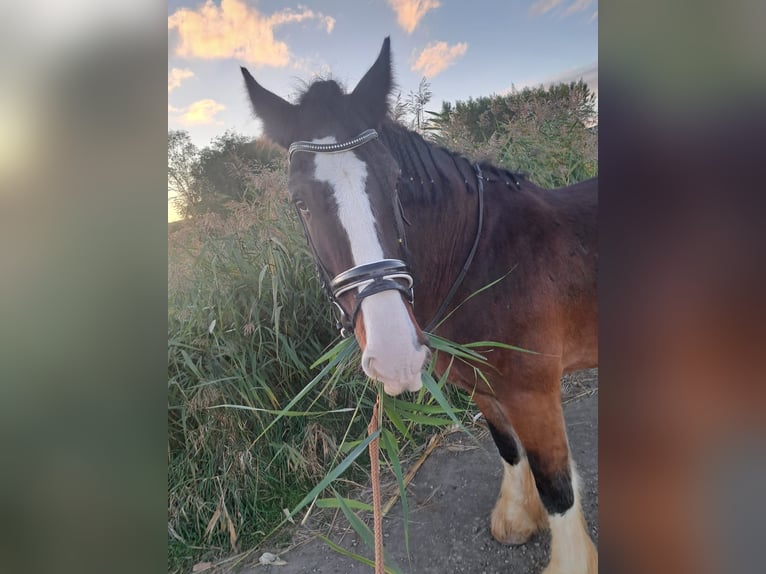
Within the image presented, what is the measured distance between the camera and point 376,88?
117 centimetres

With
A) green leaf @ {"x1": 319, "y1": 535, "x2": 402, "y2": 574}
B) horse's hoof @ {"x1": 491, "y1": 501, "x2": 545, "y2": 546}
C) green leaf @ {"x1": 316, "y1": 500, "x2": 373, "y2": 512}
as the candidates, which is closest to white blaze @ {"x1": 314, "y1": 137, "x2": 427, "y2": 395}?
green leaf @ {"x1": 316, "y1": 500, "x2": 373, "y2": 512}

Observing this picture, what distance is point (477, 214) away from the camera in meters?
1.30

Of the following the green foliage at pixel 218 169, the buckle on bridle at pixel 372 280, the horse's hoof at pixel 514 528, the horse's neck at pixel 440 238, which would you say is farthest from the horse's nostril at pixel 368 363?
the horse's hoof at pixel 514 528

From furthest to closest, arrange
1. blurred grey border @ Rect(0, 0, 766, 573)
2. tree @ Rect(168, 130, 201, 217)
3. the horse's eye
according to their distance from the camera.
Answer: tree @ Rect(168, 130, 201, 217), the horse's eye, blurred grey border @ Rect(0, 0, 766, 573)

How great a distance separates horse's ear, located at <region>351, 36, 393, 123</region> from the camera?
1.15 meters

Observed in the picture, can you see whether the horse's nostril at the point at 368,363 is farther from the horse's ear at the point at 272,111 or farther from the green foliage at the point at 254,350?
the horse's ear at the point at 272,111

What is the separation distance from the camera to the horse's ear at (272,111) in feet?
3.77

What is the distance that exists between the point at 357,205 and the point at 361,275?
0.18 metres

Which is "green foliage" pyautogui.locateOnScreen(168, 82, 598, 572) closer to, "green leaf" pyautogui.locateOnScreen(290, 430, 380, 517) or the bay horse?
the bay horse
